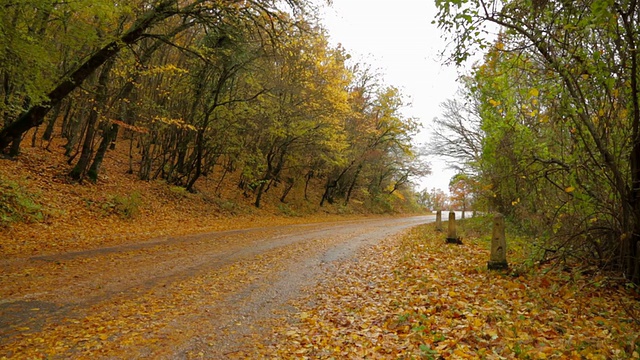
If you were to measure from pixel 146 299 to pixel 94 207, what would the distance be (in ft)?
30.1

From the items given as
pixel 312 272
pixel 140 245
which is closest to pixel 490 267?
pixel 312 272

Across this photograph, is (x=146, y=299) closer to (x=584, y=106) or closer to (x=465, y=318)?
(x=465, y=318)

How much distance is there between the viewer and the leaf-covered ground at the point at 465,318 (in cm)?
403

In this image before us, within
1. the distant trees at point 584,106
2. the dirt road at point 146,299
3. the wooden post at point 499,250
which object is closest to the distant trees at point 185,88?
the dirt road at point 146,299

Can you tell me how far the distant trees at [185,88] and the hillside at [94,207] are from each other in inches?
35.0

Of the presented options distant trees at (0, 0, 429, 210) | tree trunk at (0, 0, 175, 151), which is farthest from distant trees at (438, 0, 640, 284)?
tree trunk at (0, 0, 175, 151)

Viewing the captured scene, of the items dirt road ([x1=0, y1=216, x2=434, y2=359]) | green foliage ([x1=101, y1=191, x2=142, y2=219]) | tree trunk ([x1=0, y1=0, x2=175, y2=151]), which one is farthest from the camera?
green foliage ([x1=101, y1=191, x2=142, y2=219])

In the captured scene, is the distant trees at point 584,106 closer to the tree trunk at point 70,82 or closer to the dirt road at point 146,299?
the dirt road at point 146,299

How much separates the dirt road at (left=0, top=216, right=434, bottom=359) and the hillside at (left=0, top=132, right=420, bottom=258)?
1.94 m

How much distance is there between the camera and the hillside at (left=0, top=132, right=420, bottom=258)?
9.30 m

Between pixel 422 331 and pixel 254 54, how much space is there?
584 inches

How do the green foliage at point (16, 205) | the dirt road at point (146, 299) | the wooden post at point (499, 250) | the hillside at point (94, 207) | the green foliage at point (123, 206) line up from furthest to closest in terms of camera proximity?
1. the green foliage at point (123, 206)
2. the green foliage at point (16, 205)
3. the hillside at point (94, 207)
4. the wooden post at point (499, 250)
5. the dirt road at point (146, 299)

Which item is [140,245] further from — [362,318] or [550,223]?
[550,223]

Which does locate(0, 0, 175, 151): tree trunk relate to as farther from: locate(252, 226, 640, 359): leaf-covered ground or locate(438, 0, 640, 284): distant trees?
locate(252, 226, 640, 359): leaf-covered ground
